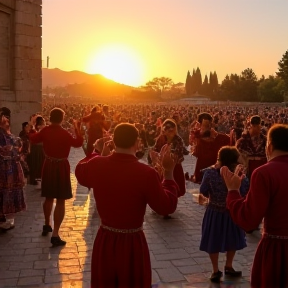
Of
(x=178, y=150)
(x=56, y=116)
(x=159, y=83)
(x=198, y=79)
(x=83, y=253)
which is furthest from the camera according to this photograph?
(x=159, y=83)

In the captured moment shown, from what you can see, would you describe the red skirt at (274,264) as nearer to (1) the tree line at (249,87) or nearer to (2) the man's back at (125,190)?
(2) the man's back at (125,190)

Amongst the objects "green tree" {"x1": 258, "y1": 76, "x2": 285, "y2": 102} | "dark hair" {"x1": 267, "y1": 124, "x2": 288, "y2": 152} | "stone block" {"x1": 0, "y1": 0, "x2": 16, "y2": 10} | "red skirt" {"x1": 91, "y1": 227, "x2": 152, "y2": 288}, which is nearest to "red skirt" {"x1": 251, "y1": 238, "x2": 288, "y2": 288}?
"dark hair" {"x1": 267, "y1": 124, "x2": 288, "y2": 152}

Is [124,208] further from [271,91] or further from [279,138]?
[271,91]

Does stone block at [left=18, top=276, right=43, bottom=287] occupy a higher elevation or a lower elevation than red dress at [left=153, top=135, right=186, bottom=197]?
lower

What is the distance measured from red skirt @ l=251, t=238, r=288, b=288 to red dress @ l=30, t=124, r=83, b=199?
364cm

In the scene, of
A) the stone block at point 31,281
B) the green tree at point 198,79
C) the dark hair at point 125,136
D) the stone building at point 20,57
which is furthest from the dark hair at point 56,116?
the green tree at point 198,79

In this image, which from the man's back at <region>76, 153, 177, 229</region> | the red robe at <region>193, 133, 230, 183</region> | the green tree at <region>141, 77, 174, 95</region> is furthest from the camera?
the green tree at <region>141, 77, 174, 95</region>

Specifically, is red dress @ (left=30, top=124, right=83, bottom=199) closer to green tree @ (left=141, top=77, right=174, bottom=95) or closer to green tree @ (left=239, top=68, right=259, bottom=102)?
green tree @ (left=239, top=68, right=259, bottom=102)

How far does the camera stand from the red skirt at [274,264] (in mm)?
3111

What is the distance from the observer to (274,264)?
3.11 metres

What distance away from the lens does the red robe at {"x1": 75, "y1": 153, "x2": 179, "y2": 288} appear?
3.10m

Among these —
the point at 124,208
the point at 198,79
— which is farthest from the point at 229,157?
the point at 198,79

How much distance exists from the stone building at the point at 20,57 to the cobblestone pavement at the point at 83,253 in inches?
213

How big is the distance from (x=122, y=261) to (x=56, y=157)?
11.4 feet
